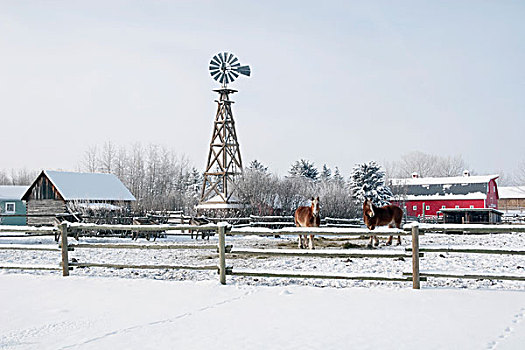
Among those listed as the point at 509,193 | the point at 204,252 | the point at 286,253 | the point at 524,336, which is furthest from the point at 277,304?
the point at 509,193

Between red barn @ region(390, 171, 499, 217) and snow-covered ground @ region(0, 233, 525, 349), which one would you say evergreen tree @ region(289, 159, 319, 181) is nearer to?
red barn @ region(390, 171, 499, 217)

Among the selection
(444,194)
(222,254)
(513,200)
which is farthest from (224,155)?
(513,200)

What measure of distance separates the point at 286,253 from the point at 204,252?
868 centimetres

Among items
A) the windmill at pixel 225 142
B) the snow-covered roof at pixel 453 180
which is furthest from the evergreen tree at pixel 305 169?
the windmill at pixel 225 142

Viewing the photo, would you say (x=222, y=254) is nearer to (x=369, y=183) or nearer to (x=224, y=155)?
(x=224, y=155)

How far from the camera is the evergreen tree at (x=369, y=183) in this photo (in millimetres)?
47219

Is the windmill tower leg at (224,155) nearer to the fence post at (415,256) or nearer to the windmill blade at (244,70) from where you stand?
the windmill blade at (244,70)

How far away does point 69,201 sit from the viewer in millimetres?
35875

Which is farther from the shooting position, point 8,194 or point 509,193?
point 509,193

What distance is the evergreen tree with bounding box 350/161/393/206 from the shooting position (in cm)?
4722

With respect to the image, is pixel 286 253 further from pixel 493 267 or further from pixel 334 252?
pixel 493 267

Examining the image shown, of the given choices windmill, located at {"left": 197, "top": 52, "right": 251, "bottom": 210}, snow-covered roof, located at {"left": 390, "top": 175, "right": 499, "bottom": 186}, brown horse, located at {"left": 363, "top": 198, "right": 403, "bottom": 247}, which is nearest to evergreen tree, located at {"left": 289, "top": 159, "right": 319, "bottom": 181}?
snow-covered roof, located at {"left": 390, "top": 175, "right": 499, "bottom": 186}

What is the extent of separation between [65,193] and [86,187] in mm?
1665

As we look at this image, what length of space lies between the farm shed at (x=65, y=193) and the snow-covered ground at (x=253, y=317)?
2725cm
